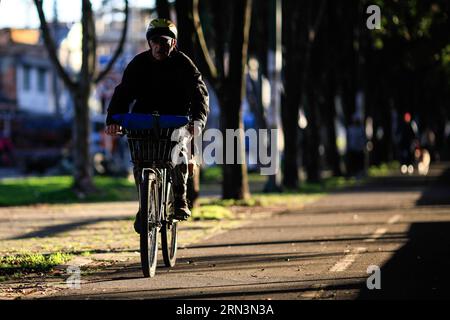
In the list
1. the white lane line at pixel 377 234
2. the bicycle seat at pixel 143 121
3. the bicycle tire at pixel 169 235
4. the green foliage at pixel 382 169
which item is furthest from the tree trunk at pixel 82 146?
the green foliage at pixel 382 169

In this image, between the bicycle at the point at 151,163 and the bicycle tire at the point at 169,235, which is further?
the bicycle tire at the point at 169,235

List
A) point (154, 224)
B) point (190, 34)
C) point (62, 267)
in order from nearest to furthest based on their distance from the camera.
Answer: point (154, 224), point (62, 267), point (190, 34)

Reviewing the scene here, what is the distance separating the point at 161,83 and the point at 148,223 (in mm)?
1328

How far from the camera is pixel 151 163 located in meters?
10.2

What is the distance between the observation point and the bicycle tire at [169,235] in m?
10.6

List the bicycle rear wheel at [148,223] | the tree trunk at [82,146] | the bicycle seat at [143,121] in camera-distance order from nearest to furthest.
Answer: the bicycle rear wheel at [148,223] → the bicycle seat at [143,121] → the tree trunk at [82,146]

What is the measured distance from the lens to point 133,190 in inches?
1150

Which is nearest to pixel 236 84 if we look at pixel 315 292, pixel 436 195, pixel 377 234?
pixel 436 195

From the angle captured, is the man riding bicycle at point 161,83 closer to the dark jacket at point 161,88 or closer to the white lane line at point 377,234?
the dark jacket at point 161,88

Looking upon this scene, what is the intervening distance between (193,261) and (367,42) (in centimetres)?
3212

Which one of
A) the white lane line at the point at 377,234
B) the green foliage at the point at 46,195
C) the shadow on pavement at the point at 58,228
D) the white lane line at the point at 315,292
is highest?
the green foliage at the point at 46,195

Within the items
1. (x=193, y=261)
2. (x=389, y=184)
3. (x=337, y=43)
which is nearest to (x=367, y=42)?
(x=337, y=43)
